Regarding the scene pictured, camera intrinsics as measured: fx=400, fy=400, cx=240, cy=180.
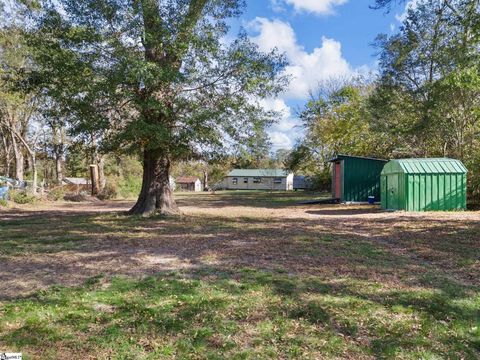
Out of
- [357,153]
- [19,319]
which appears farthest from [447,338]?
[357,153]

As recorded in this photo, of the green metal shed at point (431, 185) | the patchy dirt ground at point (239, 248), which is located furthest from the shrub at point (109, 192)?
the green metal shed at point (431, 185)

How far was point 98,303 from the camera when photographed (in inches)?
171

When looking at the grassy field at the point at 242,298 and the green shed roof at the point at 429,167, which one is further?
the green shed roof at the point at 429,167

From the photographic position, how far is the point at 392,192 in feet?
51.8

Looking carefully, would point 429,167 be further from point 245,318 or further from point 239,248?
point 245,318

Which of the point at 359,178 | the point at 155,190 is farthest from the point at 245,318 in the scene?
the point at 359,178

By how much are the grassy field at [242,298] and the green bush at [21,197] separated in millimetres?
13349

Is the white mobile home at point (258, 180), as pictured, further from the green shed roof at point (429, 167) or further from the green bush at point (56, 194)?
the green shed roof at point (429, 167)

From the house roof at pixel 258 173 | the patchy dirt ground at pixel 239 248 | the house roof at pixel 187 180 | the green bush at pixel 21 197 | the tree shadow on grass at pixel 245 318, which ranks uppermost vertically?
the house roof at pixel 258 173

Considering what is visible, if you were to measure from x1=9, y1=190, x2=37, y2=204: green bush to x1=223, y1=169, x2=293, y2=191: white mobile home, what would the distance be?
43978mm

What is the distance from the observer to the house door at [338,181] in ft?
68.4

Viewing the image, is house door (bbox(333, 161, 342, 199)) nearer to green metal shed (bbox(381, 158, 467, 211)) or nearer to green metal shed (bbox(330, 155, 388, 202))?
green metal shed (bbox(330, 155, 388, 202))

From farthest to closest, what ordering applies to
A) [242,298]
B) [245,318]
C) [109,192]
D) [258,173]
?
[258,173] → [109,192] → [242,298] → [245,318]

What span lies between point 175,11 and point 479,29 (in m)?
7.60
